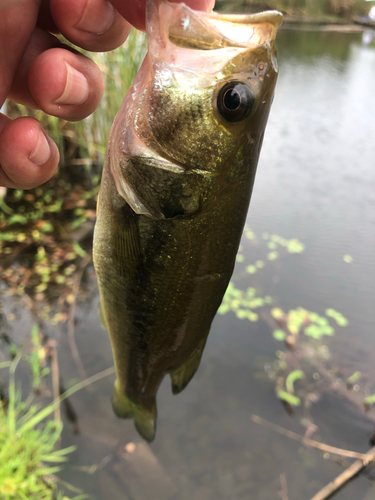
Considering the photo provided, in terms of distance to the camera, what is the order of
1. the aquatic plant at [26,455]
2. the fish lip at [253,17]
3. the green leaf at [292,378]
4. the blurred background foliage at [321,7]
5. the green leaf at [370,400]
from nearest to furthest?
the fish lip at [253,17] → the aquatic plant at [26,455] → the green leaf at [370,400] → the green leaf at [292,378] → the blurred background foliage at [321,7]

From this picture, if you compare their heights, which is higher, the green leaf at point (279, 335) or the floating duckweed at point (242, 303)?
the floating duckweed at point (242, 303)

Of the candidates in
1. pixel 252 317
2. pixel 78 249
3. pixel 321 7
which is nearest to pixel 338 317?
pixel 252 317

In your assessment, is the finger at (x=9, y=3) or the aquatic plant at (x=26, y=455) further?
the aquatic plant at (x=26, y=455)

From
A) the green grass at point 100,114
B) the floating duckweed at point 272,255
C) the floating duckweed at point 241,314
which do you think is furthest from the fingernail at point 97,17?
the floating duckweed at point 272,255

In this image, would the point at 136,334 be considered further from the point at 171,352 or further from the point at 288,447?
the point at 288,447

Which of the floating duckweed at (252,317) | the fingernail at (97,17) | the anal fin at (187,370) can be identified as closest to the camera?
the fingernail at (97,17)

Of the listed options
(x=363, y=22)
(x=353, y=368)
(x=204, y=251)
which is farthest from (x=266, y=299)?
(x=363, y=22)

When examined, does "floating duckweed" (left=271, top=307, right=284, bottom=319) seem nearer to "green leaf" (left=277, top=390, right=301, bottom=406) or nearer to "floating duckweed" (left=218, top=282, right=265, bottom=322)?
"floating duckweed" (left=218, top=282, right=265, bottom=322)

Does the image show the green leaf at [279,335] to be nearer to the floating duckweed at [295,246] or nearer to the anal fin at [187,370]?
the floating duckweed at [295,246]
